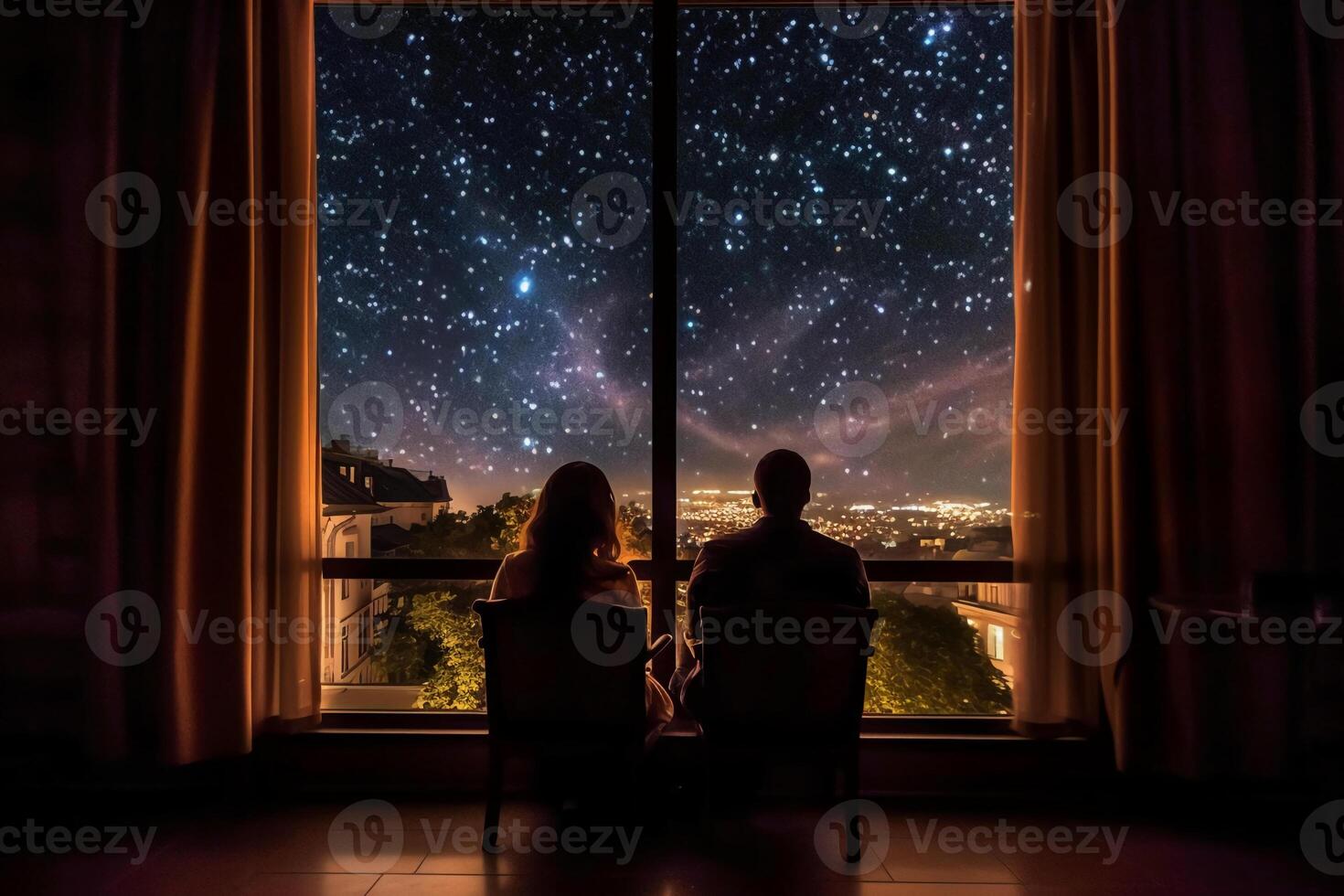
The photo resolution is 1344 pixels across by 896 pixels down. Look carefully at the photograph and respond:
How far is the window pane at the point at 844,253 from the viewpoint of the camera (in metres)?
2.47

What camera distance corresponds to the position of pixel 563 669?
179 cm

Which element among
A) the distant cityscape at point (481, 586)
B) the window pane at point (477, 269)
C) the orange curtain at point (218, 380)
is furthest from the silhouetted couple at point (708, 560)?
the orange curtain at point (218, 380)

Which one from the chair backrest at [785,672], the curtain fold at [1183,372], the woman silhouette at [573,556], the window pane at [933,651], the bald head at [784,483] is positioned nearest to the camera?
the chair backrest at [785,672]

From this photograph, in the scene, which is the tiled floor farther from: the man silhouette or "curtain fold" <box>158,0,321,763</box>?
the man silhouette

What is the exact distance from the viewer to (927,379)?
98.0 inches

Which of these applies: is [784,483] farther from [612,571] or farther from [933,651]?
[933,651]

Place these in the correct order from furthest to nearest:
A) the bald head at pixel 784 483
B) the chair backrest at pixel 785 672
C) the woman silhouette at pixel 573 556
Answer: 1. the bald head at pixel 784 483
2. the woman silhouette at pixel 573 556
3. the chair backrest at pixel 785 672

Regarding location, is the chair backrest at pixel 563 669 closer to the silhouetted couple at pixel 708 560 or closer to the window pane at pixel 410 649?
the silhouetted couple at pixel 708 560

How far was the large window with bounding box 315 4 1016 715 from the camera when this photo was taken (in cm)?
245

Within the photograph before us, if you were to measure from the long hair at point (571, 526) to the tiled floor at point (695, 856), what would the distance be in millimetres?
824

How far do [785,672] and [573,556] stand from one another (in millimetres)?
695

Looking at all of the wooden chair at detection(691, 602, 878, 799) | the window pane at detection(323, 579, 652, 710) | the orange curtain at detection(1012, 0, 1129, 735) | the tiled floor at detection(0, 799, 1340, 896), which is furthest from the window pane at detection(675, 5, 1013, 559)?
the tiled floor at detection(0, 799, 1340, 896)

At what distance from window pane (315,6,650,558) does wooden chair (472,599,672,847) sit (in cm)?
Result: 72

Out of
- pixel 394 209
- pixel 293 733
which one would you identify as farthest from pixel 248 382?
pixel 293 733
